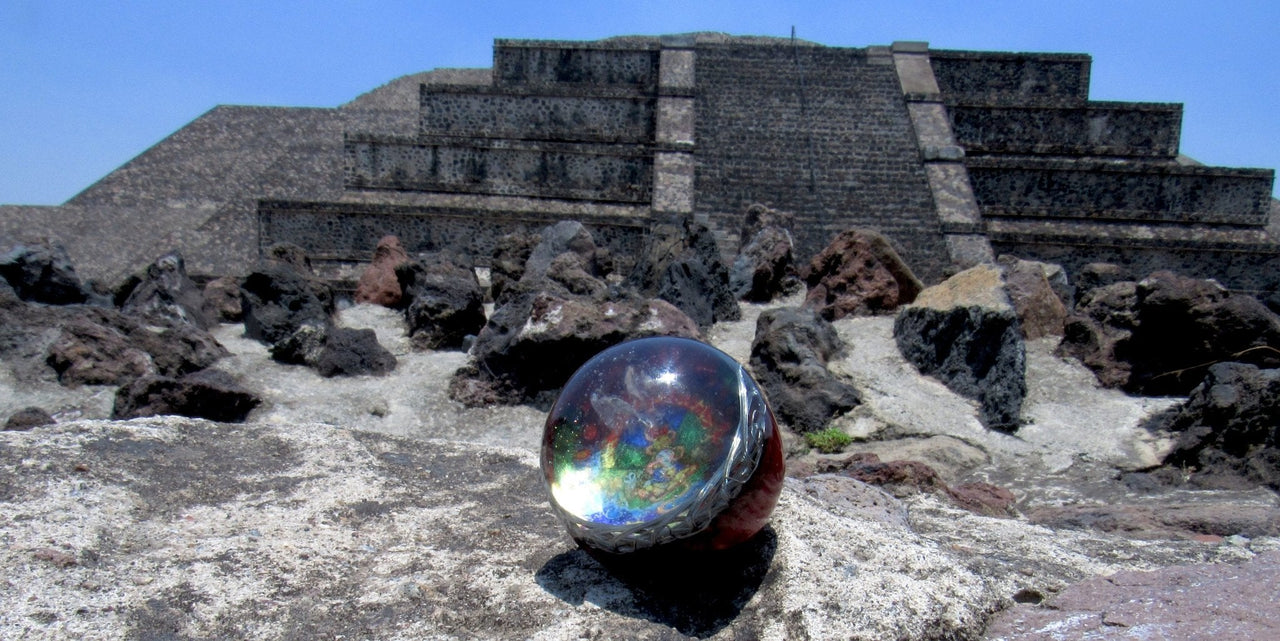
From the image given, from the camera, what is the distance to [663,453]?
2.68 metres

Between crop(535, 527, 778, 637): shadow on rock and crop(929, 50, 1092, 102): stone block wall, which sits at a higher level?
crop(929, 50, 1092, 102): stone block wall

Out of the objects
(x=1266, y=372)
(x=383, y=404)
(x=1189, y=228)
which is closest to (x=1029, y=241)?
(x=1189, y=228)

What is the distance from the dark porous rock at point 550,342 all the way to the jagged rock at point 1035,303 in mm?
3349

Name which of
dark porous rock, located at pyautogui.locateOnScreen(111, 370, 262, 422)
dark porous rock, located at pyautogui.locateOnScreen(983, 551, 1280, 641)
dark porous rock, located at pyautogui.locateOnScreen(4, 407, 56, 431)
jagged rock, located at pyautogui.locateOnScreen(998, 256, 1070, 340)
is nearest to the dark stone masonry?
jagged rock, located at pyautogui.locateOnScreen(998, 256, 1070, 340)

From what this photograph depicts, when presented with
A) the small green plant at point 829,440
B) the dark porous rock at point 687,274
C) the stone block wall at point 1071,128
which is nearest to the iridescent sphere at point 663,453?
the small green plant at point 829,440

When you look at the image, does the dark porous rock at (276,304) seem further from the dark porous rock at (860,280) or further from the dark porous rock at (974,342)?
the dark porous rock at (974,342)

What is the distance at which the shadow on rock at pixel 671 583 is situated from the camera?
2.67 m

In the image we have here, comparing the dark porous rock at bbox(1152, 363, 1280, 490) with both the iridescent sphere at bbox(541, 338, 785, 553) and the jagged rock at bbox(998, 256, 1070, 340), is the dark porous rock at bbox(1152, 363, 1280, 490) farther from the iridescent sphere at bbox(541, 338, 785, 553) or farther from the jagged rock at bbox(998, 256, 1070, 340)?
the iridescent sphere at bbox(541, 338, 785, 553)

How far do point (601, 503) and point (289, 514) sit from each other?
1.19 metres

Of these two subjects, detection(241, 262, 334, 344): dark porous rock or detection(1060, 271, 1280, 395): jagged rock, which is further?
detection(241, 262, 334, 344): dark porous rock

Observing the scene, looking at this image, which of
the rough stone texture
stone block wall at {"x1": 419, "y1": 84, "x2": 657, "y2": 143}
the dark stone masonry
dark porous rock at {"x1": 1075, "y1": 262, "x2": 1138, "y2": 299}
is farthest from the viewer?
stone block wall at {"x1": 419, "y1": 84, "x2": 657, "y2": 143}

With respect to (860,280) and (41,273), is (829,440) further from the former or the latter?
(41,273)

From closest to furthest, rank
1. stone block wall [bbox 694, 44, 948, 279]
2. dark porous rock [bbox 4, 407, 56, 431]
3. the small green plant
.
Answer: dark porous rock [bbox 4, 407, 56, 431], the small green plant, stone block wall [bbox 694, 44, 948, 279]

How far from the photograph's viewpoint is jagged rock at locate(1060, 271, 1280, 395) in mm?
8383
